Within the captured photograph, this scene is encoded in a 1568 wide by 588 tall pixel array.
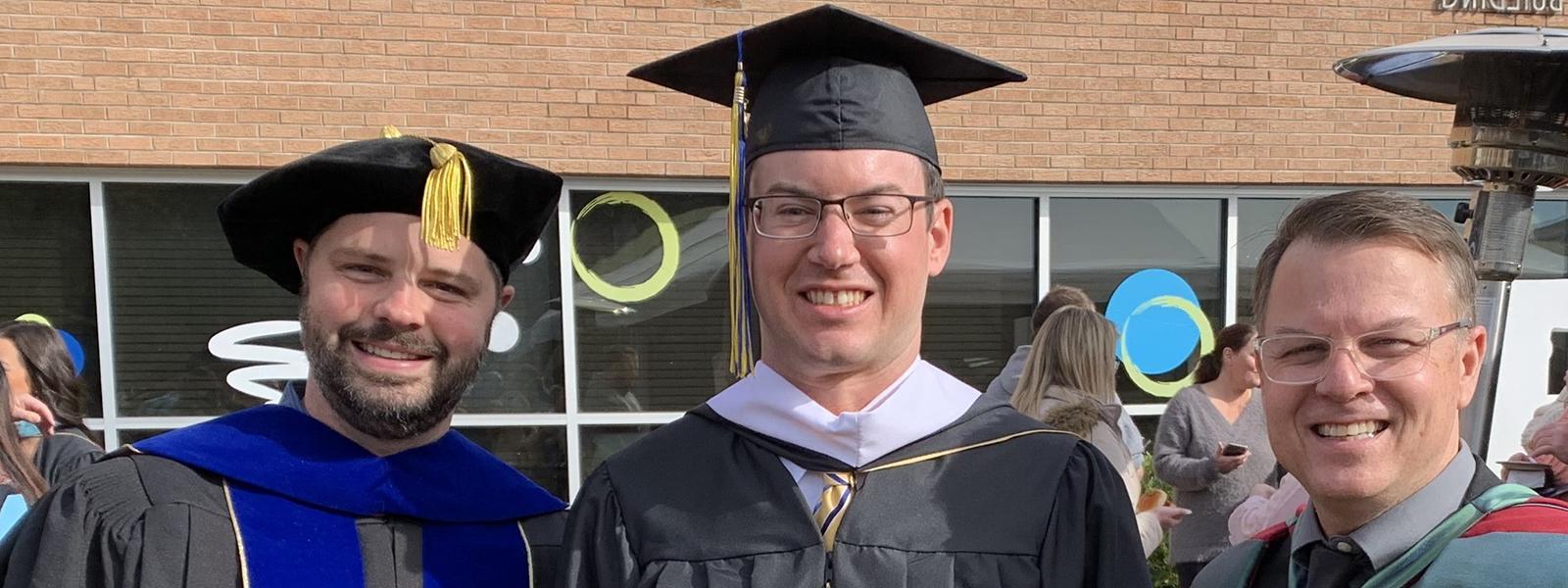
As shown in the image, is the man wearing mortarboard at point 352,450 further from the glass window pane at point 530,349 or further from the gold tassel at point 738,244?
the glass window pane at point 530,349

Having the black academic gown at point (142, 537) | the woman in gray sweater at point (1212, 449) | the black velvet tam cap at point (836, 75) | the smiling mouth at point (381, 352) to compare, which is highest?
the black velvet tam cap at point (836, 75)

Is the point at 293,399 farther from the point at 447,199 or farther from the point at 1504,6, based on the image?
the point at 1504,6

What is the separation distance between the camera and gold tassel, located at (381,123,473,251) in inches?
82.5

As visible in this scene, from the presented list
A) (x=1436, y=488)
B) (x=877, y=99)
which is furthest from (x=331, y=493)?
(x=1436, y=488)

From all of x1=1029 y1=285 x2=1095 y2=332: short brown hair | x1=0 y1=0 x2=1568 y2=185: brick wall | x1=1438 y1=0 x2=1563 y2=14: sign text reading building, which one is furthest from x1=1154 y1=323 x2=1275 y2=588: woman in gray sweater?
x1=1438 y1=0 x2=1563 y2=14: sign text reading building

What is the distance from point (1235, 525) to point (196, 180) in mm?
5658

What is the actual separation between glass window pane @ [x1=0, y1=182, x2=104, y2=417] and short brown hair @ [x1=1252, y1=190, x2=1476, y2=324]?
6465 mm

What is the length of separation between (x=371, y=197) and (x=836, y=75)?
89 cm

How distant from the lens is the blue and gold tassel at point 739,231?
2.05 m

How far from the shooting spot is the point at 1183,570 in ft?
15.3

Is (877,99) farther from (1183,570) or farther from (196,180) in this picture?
(196,180)

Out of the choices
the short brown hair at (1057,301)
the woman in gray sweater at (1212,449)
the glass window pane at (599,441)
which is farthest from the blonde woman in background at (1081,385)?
the glass window pane at (599,441)

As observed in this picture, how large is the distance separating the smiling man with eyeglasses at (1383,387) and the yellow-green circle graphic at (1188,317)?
17.9 feet

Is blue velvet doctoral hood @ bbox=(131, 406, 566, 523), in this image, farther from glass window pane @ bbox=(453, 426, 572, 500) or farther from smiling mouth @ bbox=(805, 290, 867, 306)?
glass window pane @ bbox=(453, 426, 572, 500)
